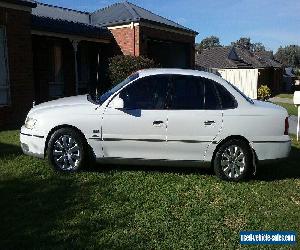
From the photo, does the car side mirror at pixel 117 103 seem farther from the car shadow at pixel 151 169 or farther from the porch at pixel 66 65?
the porch at pixel 66 65

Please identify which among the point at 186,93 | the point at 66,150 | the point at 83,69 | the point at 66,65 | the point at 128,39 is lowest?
the point at 66,150

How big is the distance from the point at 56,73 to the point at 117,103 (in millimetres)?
13250

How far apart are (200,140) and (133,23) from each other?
15.0 metres

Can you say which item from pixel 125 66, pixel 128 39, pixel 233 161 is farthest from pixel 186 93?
pixel 128 39

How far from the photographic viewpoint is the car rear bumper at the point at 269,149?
Result: 663cm

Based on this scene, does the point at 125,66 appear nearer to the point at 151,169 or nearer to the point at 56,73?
the point at 56,73

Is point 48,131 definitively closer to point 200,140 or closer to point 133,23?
point 200,140

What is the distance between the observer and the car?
6613 millimetres

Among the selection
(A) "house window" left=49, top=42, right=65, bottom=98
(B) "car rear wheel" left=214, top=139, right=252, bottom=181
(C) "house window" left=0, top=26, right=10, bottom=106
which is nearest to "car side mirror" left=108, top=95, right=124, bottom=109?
(B) "car rear wheel" left=214, top=139, right=252, bottom=181

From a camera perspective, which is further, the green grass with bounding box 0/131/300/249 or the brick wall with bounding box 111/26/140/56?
the brick wall with bounding box 111/26/140/56

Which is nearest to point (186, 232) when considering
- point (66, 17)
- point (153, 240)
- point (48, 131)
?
point (153, 240)

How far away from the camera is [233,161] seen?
22.0 feet

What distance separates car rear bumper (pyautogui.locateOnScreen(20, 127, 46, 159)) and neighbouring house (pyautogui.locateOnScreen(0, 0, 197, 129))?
19.5 feet

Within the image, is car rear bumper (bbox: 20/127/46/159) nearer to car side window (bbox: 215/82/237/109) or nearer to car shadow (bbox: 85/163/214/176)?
car shadow (bbox: 85/163/214/176)
